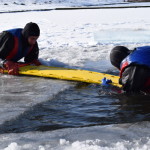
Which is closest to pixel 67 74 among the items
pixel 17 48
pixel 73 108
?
pixel 17 48

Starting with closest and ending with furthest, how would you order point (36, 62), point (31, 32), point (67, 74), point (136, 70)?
point (136, 70)
point (67, 74)
point (31, 32)
point (36, 62)

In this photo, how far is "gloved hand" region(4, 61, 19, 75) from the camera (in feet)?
21.1

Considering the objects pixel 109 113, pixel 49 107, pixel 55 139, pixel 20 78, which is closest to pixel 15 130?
pixel 55 139

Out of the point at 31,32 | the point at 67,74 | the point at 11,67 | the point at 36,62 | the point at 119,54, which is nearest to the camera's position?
the point at 119,54

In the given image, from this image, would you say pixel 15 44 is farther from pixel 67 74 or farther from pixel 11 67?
pixel 67 74

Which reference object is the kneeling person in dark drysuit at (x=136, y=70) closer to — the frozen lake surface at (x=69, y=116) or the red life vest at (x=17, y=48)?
the frozen lake surface at (x=69, y=116)

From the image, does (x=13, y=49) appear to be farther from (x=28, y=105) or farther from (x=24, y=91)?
(x=28, y=105)

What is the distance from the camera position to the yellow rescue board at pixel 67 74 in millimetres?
5766

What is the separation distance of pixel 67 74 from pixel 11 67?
1.06 meters

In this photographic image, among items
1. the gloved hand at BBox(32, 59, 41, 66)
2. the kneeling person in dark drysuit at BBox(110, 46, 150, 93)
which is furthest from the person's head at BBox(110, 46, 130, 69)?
the gloved hand at BBox(32, 59, 41, 66)

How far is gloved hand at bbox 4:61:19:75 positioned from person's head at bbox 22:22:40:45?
525 mm

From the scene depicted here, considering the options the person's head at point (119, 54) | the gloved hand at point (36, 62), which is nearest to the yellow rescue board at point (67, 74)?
the gloved hand at point (36, 62)

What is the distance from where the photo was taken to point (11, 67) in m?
6.47

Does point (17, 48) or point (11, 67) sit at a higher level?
point (17, 48)
